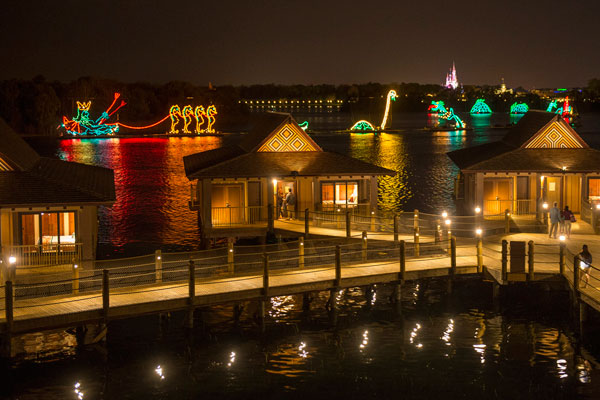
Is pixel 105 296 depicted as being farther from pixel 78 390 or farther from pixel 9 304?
pixel 78 390

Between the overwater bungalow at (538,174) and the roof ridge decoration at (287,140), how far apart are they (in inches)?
341

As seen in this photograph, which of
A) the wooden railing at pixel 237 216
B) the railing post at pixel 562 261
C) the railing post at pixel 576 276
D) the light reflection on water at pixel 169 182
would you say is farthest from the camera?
the light reflection on water at pixel 169 182

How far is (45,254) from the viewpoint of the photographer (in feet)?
100

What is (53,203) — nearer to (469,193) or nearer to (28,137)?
(469,193)

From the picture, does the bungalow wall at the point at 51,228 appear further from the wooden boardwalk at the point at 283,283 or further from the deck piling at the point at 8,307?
the deck piling at the point at 8,307

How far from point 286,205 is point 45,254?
535 inches

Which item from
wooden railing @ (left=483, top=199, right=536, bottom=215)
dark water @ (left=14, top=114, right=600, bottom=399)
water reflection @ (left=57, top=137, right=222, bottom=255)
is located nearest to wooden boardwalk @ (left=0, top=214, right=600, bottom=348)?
dark water @ (left=14, top=114, right=600, bottom=399)

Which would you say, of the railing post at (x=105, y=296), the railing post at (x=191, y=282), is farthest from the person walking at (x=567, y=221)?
the railing post at (x=105, y=296)

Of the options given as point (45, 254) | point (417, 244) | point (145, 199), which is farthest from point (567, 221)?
point (145, 199)

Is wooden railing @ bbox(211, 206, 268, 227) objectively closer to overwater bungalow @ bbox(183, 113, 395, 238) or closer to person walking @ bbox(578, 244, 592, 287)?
overwater bungalow @ bbox(183, 113, 395, 238)

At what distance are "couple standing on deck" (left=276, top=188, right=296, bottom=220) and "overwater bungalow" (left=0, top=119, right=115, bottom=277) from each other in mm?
10425

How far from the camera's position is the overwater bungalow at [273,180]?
3900cm

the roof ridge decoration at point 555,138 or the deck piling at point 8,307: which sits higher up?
the roof ridge decoration at point 555,138

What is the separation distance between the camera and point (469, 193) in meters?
44.8
